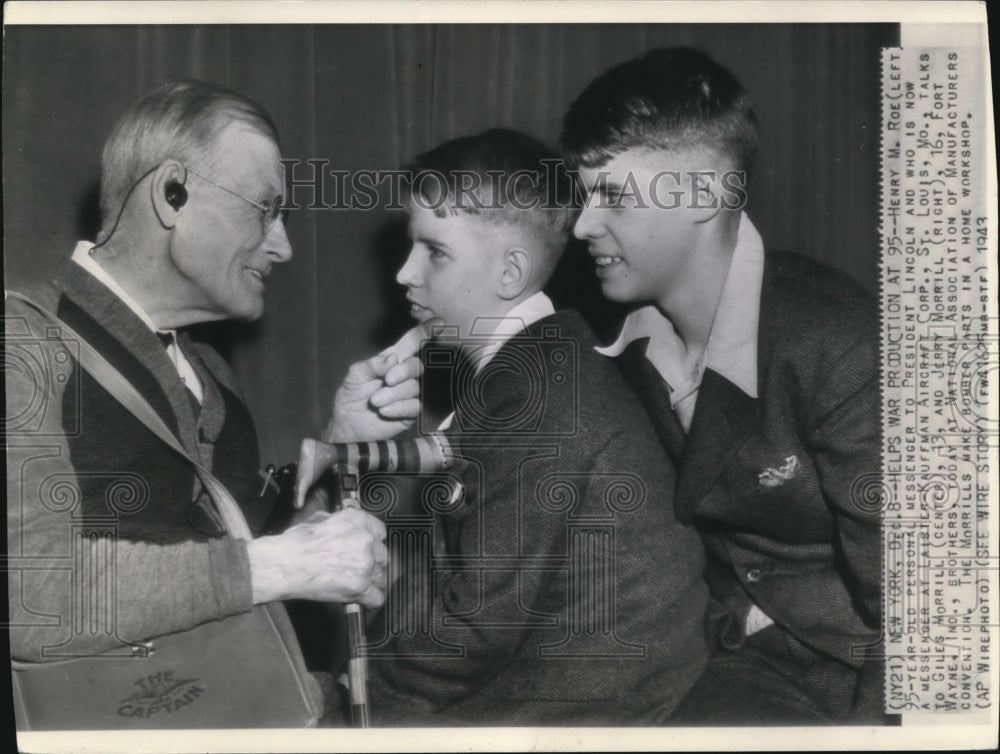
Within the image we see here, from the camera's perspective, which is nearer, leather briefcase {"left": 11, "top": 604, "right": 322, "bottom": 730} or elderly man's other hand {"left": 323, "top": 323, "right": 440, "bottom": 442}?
leather briefcase {"left": 11, "top": 604, "right": 322, "bottom": 730}

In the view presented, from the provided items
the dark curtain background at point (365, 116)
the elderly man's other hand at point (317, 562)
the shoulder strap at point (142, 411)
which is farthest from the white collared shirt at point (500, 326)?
the shoulder strap at point (142, 411)

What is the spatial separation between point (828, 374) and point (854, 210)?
433 mm

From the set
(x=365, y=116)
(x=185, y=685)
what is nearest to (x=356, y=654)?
(x=185, y=685)

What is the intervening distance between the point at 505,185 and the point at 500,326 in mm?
346

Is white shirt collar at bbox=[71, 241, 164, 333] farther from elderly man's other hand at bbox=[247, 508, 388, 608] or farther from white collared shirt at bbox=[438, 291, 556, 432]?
white collared shirt at bbox=[438, 291, 556, 432]

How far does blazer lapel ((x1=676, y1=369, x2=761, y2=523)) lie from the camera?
10.1ft

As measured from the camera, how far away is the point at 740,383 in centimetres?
308

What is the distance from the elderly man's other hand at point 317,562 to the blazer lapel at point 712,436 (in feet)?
2.54

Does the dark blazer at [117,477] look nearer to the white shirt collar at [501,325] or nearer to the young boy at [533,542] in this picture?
the young boy at [533,542]

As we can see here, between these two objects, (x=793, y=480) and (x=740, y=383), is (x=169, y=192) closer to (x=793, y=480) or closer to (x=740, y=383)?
(x=740, y=383)

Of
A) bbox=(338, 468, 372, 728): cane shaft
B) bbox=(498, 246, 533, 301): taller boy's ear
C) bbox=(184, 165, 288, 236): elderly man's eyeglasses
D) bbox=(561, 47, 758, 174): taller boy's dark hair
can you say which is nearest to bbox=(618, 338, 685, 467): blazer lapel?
bbox=(498, 246, 533, 301): taller boy's ear

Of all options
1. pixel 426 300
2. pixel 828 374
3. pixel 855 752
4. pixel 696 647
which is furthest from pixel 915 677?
pixel 426 300

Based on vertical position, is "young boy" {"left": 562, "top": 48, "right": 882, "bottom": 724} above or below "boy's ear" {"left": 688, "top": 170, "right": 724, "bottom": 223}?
below

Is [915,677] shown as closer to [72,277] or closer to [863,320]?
[863,320]
